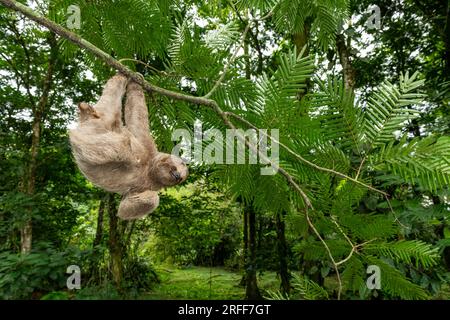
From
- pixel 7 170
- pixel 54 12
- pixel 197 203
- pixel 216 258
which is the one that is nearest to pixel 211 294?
pixel 197 203

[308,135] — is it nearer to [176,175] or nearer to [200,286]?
[176,175]

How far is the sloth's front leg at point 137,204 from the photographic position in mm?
1036

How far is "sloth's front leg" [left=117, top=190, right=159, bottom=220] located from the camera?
1.04 metres

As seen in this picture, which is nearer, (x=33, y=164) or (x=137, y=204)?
(x=137, y=204)

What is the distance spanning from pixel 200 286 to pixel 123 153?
7957 mm

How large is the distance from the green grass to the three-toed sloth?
19.9 feet

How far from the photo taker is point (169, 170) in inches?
40.3

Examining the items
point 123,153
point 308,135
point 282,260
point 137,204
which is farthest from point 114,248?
point 308,135

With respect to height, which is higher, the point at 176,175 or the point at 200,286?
the point at 176,175

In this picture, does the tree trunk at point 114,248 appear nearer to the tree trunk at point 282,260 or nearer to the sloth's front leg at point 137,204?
the tree trunk at point 282,260

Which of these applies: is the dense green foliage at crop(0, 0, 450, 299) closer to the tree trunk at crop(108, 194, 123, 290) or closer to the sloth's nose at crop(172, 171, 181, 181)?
the sloth's nose at crop(172, 171, 181, 181)

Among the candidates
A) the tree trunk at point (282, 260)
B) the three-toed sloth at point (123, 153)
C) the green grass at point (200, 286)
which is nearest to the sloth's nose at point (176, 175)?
the three-toed sloth at point (123, 153)

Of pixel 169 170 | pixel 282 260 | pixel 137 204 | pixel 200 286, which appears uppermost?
pixel 169 170

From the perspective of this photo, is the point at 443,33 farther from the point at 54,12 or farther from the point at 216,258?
the point at 216,258
